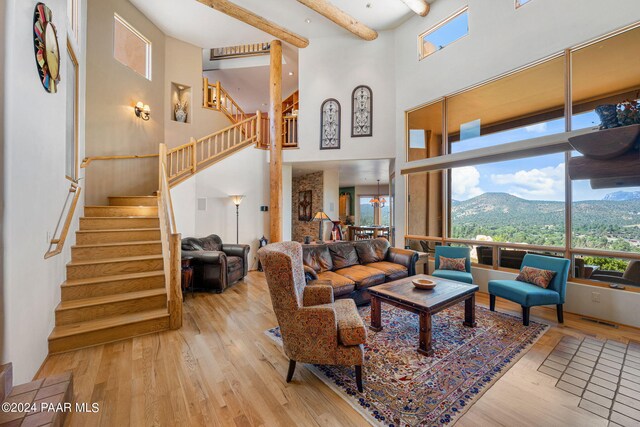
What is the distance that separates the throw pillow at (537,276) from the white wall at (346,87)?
3.46 metres

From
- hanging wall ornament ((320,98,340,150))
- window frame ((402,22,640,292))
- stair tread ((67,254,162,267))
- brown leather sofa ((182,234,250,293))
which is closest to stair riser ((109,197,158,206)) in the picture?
brown leather sofa ((182,234,250,293))

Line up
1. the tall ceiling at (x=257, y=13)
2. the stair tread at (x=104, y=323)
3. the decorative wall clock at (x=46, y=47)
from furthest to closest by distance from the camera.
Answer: the tall ceiling at (x=257, y=13) < the stair tread at (x=104, y=323) < the decorative wall clock at (x=46, y=47)

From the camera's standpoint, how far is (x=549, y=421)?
1.69 meters

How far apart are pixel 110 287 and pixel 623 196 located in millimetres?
6613

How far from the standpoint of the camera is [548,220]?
388 cm

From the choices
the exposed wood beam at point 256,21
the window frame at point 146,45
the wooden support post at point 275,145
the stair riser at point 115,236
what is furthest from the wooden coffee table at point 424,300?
the window frame at point 146,45

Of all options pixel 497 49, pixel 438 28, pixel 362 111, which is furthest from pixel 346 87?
pixel 497 49

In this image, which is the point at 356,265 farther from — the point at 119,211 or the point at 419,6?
the point at 419,6

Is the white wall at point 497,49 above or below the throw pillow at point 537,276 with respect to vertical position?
above

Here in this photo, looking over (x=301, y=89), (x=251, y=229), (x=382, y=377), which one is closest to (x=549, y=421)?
(x=382, y=377)

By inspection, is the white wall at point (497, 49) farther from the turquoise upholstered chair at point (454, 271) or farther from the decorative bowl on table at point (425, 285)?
the decorative bowl on table at point (425, 285)

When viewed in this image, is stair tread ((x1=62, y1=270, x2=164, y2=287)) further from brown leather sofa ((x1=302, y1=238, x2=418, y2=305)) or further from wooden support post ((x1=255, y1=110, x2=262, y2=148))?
wooden support post ((x1=255, y1=110, x2=262, y2=148))

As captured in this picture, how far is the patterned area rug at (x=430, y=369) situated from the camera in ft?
5.88

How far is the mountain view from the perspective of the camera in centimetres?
322
